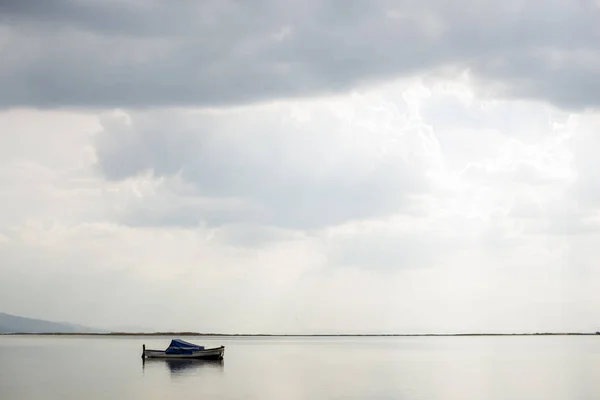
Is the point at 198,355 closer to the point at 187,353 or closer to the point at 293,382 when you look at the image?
the point at 187,353

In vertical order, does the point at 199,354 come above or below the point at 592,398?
above

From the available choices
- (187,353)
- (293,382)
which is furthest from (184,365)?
(293,382)

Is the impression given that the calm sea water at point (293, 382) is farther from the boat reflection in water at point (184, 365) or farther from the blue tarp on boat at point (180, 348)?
the blue tarp on boat at point (180, 348)

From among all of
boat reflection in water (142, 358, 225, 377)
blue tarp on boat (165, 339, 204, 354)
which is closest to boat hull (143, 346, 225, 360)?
blue tarp on boat (165, 339, 204, 354)

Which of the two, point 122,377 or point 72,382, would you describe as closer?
point 72,382

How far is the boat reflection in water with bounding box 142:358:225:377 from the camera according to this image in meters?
102

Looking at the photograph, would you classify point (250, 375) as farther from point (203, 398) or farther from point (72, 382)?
point (203, 398)

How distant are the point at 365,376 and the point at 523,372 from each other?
2442 cm

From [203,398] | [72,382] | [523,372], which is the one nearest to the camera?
[203,398]

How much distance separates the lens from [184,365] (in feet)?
373

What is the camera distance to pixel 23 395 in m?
69.5

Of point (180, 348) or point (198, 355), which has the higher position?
point (180, 348)

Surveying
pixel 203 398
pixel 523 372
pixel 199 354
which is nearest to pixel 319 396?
pixel 203 398

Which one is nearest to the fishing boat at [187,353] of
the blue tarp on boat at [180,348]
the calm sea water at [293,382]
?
the blue tarp on boat at [180,348]
